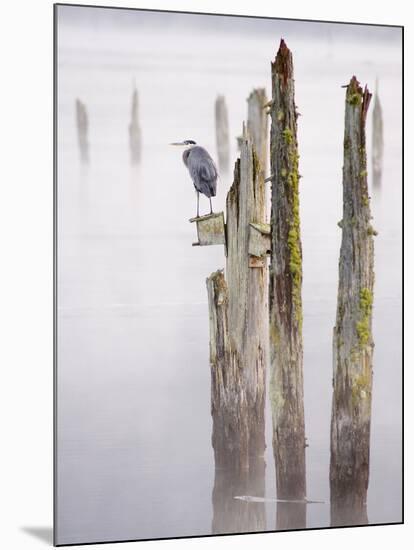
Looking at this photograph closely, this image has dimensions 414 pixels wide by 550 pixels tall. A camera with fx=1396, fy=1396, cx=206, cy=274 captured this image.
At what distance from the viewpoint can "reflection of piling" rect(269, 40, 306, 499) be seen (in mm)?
6070

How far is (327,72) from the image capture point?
20.2 ft

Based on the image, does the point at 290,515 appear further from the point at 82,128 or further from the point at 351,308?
the point at 82,128

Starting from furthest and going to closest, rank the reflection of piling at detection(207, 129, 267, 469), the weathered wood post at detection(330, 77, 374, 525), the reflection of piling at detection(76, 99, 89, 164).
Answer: the weathered wood post at detection(330, 77, 374, 525)
the reflection of piling at detection(207, 129, 267, 469)
the reflection of piling at detection(76, 99, 89, 164)

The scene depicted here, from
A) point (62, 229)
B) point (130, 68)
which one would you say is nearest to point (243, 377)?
point (62, 229)

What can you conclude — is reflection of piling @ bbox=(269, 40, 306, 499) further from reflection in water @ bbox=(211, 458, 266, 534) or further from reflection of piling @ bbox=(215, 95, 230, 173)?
reflection of piling @ bbox=(215, 95, 230, 173)

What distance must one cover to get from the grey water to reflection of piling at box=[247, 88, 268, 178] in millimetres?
42

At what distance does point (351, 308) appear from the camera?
20.2 ft

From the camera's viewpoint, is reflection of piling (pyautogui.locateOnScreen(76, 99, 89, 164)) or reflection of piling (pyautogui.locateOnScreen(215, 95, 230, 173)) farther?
reflection of piling (pyautogui.locateOnScreen(215, 95, 230, 173))

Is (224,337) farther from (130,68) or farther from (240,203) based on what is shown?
(130,68)

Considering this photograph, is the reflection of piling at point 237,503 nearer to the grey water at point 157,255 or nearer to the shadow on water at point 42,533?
the grey water at point 157,255

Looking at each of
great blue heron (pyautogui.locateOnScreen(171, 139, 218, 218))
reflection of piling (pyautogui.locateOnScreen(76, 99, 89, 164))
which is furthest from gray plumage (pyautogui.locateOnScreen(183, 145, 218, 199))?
reflection of piling (pyautogui.locateOnScreen(76, 99, 89, 164))

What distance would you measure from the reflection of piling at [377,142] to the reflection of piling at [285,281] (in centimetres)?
37

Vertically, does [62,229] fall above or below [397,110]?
below

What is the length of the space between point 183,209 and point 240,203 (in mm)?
263
